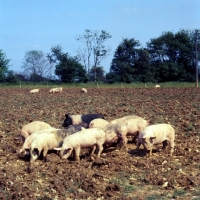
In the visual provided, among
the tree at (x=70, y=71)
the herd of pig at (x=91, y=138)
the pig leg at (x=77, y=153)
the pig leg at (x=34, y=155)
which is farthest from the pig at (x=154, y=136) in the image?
the tree at (x=70, y=71)

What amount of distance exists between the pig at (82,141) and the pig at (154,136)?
836 mm

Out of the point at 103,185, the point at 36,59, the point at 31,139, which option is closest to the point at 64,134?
the point at 31,139

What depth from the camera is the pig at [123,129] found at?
29.2 feet

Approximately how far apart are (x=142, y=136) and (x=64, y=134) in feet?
5.56

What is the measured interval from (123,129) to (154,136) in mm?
872

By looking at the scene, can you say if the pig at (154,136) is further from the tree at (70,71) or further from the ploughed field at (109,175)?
the tree at (70,71)

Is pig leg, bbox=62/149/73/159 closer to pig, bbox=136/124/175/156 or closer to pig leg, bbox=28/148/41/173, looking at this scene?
pig leg, bbox=28/148/41/173

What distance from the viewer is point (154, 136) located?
8.41m

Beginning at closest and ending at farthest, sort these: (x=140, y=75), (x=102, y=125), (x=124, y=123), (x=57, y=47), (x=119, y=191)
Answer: (x=119, y=191) < (x=124, y=123) < (x=102, y=125) < (x=140, y=75) < (x=57, y=47)

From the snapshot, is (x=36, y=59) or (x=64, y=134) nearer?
(x=64, y=134)

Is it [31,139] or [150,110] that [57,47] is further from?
[31,139]

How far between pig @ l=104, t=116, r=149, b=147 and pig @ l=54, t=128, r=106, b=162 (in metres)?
0.31

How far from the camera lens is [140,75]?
55.2 metres

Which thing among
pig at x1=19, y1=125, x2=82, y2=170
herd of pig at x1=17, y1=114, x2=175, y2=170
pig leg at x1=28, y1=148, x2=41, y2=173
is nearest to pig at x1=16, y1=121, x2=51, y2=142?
herd of pig at x1=17, y1=114, x2=175, y2=170
